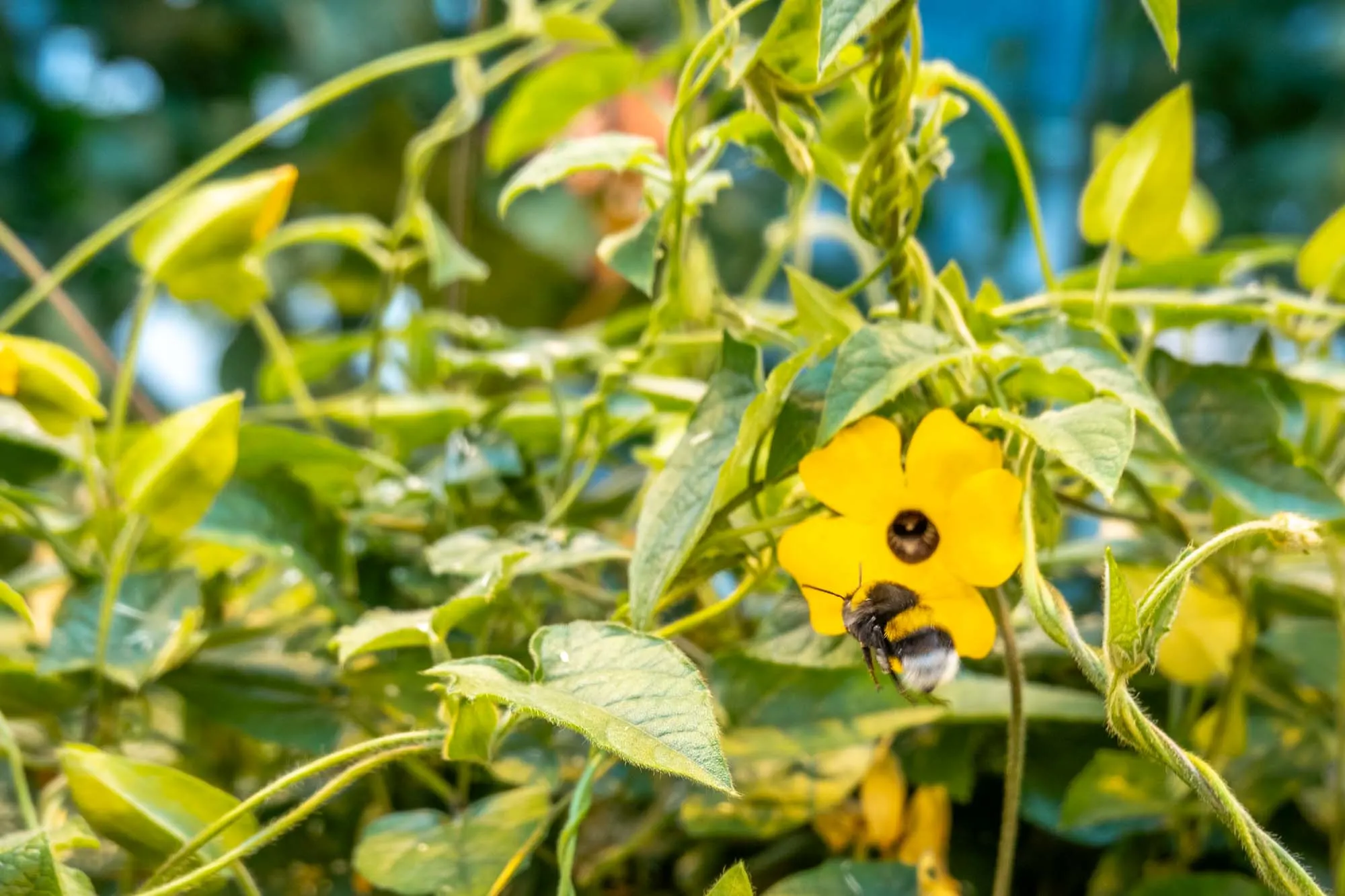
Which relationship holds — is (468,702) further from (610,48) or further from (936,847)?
(610,48)

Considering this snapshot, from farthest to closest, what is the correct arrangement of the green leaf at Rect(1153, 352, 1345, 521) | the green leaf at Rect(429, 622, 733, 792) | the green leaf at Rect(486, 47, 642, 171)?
the green leaf at Rect(486, 47, 642, 171)
the green leaf at Rect(1153, 352, 1345, 521)
the green leaf at Rect(429, 622, 733, 792)

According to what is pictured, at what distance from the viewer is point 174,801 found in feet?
0.99

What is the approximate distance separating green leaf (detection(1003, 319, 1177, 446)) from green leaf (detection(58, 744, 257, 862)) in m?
0.24

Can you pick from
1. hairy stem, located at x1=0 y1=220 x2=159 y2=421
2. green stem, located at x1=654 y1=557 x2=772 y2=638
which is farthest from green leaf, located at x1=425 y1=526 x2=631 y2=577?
hairy stem, located at x1=0 y1=220 x2=159 y2=421

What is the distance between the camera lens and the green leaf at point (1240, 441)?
327mm

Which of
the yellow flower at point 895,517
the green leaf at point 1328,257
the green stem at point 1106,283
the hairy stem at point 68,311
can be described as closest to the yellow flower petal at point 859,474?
the yellow flower at point 895,517

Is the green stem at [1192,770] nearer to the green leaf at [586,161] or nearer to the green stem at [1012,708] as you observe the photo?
the green stem at [1012,708]

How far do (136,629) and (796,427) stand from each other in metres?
0.23

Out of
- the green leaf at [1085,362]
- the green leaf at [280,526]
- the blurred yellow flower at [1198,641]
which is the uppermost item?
the green leaf at [1085,362]

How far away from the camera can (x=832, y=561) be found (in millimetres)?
286

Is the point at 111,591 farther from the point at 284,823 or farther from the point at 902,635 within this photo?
the point at 902,635

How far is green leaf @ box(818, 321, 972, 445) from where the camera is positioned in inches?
10.4

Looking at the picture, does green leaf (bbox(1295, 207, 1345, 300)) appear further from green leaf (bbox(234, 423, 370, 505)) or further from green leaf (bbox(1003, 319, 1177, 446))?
green leaf (bbox(234, 423, 370, 505))

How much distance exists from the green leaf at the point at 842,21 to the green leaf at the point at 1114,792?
0.26 meters
